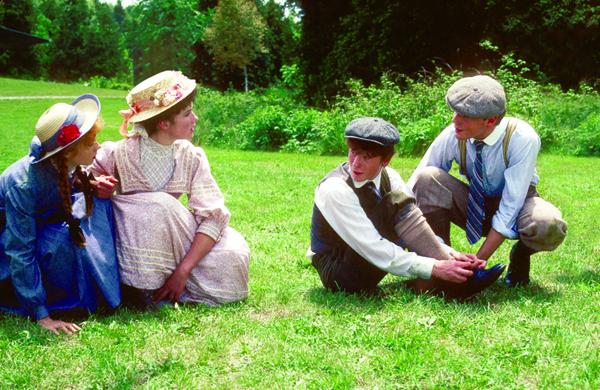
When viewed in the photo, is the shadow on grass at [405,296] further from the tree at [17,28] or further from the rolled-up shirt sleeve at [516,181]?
the tree at [17,28]

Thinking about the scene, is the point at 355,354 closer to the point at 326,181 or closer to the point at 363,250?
the point at 363,250

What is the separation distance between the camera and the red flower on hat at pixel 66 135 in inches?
138

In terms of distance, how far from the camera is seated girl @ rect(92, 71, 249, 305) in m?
3.91

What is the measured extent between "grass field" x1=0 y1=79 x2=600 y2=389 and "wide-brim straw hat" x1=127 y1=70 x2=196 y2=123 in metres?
1.14

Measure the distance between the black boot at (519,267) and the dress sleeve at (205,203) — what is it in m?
1.91

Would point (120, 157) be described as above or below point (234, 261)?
above

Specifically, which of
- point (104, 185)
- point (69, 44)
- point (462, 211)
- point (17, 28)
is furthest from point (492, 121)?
point (69, 44)

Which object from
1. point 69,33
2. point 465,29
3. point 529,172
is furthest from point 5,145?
point 69,33

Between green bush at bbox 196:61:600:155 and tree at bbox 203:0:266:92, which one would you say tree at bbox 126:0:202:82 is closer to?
tree at bbox 203:0:266:92

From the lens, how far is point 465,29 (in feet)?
70.4

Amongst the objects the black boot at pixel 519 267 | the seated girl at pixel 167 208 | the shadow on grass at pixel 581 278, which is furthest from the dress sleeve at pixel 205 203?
the shadow on grass at pixel 581 278

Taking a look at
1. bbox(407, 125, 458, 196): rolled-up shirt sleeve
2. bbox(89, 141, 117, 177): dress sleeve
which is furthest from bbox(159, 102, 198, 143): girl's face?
bbox(407, 125, 458, 196): rolled-up shirt sleeve

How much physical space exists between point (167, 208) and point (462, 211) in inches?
79.4

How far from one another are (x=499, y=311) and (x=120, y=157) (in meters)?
2.35
